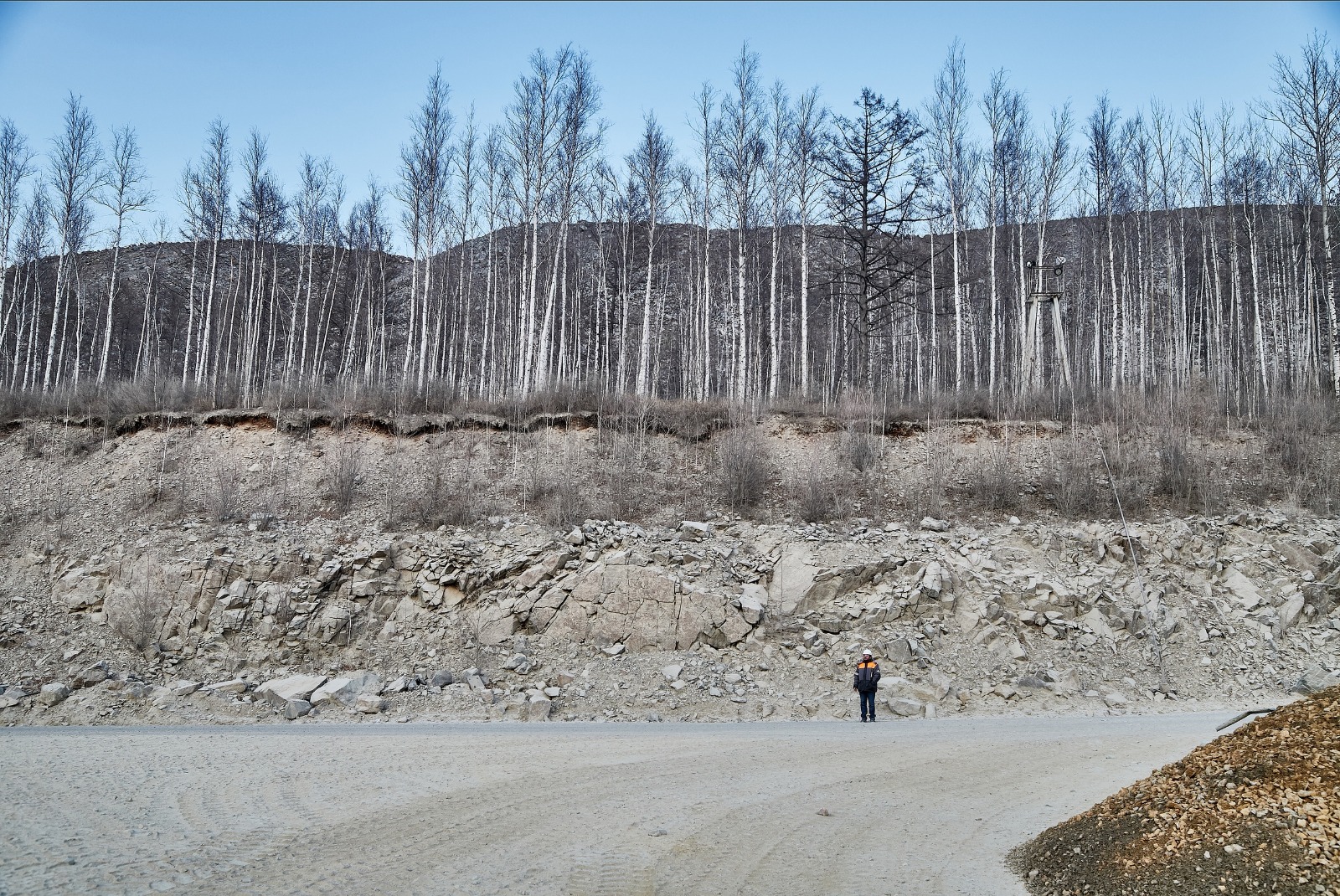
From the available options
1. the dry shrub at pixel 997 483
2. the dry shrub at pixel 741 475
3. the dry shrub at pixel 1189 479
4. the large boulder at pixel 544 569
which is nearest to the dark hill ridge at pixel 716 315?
the dry shrub at pixel 741 475

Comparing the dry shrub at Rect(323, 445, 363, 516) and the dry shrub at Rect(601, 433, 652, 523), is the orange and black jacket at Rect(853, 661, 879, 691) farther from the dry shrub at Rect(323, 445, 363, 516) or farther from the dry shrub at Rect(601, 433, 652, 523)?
the dry shrub at Rect(323, 445, 363, 516)

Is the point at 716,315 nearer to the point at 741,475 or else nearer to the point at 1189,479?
the point at 741,475

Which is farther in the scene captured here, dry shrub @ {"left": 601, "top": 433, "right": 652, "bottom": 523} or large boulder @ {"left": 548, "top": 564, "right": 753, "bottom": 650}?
dry shrub @ {"left": 601, "top": 433, "right": 652, "bottom": 523}

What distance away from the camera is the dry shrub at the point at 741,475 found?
1991 cm

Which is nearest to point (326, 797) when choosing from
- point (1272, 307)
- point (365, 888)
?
point (365, 888)

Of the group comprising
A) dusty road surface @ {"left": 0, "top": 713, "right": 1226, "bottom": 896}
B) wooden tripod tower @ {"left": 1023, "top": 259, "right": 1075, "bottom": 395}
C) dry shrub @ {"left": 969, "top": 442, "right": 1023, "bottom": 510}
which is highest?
wooden tripod tower @ {"left": 1023, "top": 259, "right": 1075, "bottom": 395}

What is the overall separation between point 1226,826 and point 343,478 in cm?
2006

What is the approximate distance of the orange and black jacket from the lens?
1296 cm

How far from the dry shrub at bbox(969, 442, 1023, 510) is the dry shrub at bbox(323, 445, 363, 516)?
56.5 ft

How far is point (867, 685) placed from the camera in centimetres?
1297

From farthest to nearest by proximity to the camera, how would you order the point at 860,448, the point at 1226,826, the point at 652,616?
the point at 860,448
the point at 652,616
the point at 1226,826

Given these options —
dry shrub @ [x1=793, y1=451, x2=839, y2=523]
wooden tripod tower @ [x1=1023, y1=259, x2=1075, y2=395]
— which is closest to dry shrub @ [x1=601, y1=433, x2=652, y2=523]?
dry shrub @ [x1=793, y1=451, x2=839, y2=523]

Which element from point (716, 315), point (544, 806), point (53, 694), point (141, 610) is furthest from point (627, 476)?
point (716, 315)

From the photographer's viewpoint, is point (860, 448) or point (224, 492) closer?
point (224, 492)
